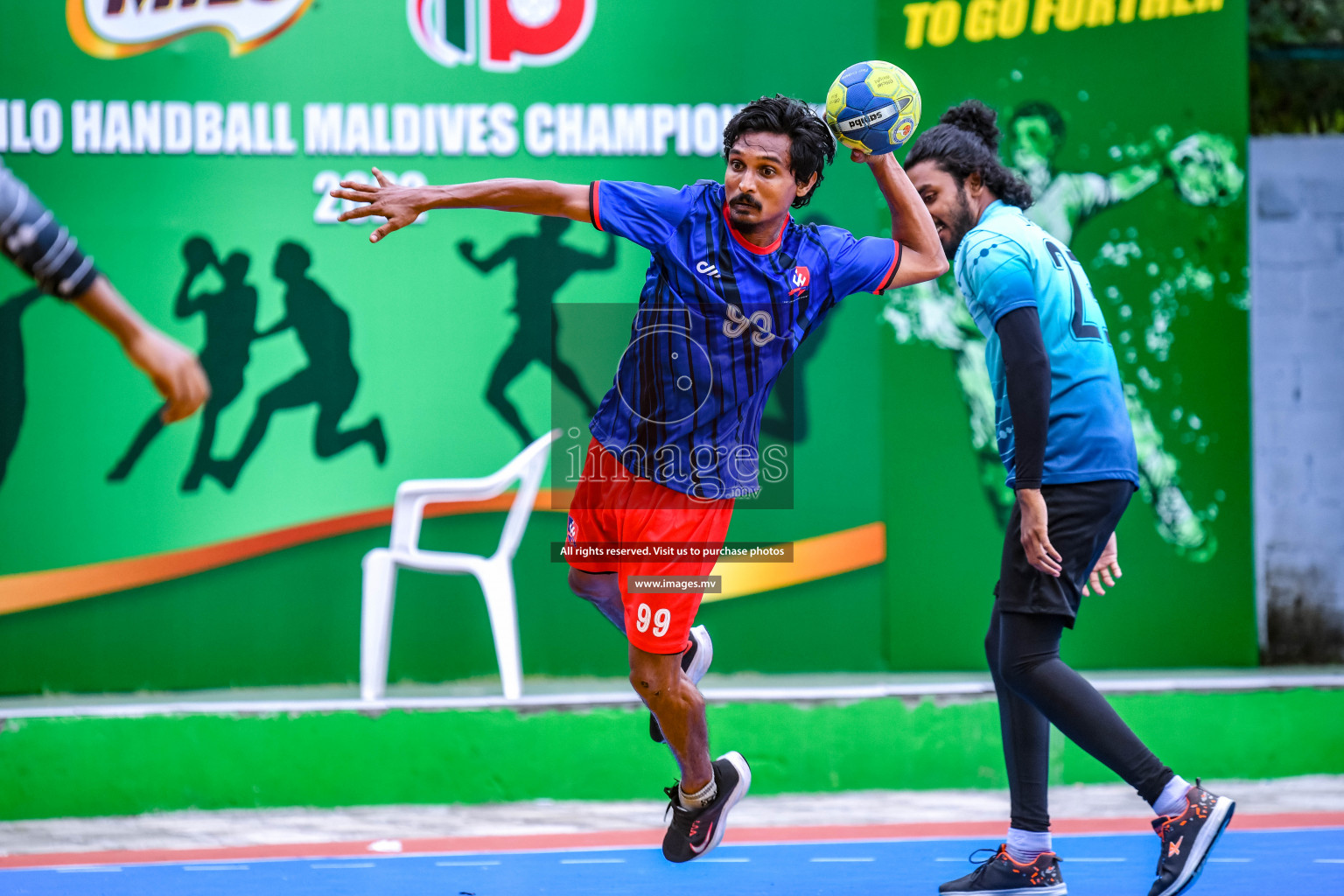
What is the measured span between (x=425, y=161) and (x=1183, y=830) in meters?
4.05

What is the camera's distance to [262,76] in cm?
562

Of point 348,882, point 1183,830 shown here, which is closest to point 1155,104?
point 1183,830

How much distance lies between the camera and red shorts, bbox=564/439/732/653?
11.7ft

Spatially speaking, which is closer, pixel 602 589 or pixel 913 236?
pixel 913 236

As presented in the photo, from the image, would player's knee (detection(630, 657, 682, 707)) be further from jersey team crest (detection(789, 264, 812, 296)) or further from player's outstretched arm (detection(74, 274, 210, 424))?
player's outstretched arm (detection(74, 274, 210, 424))

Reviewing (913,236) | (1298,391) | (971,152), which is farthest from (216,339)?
(1298,391)

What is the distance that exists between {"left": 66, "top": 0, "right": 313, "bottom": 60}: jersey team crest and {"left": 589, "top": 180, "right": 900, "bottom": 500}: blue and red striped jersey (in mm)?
2911

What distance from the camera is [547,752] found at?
16.4 ft

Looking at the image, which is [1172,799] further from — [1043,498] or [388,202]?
[388,202]

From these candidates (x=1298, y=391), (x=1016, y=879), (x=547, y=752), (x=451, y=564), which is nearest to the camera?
(x=1016, y=879)

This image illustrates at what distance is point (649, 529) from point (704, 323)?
591 mm

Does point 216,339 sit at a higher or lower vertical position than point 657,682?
higher

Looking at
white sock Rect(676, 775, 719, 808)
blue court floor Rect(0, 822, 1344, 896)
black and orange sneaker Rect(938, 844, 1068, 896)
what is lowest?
blue court floor Rect(0, 822, 1344, 896)

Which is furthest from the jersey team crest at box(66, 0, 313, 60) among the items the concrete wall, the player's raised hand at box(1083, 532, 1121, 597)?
the concrete wall
